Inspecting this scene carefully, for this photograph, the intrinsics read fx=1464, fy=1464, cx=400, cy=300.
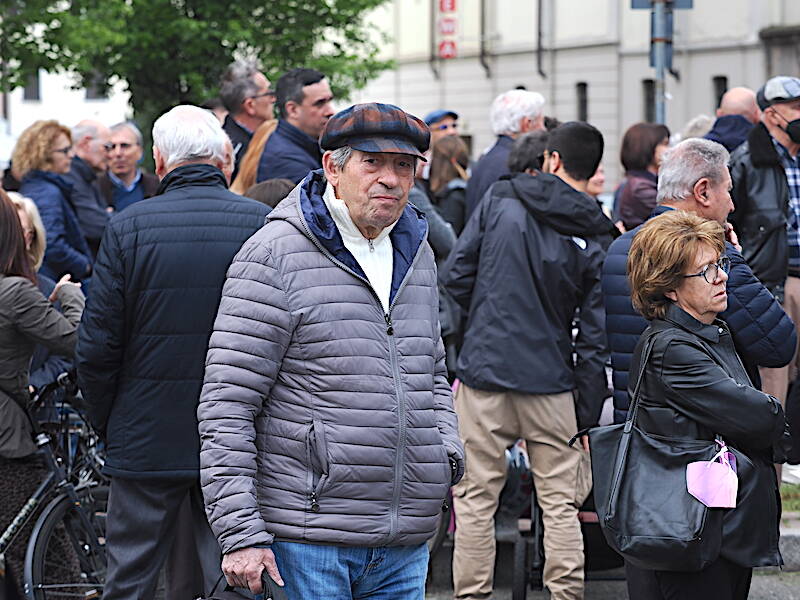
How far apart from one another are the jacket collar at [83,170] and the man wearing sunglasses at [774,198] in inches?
165

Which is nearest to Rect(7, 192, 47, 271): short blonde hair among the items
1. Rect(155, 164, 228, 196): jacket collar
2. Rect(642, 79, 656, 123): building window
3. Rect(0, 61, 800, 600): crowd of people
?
Rect(0, 61, 800, 600): crowd of people

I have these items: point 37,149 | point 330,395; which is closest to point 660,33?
point 37,149

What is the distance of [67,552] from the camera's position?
614 cm

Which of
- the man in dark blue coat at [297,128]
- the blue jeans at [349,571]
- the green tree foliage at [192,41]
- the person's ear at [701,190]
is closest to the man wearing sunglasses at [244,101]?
the man in dark blue coat at [297,128]

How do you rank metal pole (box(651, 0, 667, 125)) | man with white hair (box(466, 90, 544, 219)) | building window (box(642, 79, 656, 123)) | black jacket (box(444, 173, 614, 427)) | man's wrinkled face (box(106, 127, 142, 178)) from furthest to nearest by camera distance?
building window (box(642, 79, 656, 123))
metal pole (box(651, 0, 667, 125))
man's wrinkled face (box(106, 127, 142, 178))
man with white hair (box(466, 90, 544, 219))
black jacket (box(444, 173, 614, 427))

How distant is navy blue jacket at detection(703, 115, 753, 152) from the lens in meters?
8.45

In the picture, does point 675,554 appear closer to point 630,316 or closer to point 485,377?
point 630,316

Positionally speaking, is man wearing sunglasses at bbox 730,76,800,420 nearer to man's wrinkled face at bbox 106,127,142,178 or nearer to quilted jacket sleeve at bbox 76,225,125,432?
quilted jacket sleeve at bbox 76,225,125,432

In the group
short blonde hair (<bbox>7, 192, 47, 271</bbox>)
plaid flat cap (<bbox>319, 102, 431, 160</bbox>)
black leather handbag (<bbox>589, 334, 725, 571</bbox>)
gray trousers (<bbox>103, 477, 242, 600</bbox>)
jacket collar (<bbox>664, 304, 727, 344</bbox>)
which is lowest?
gray trousers (<bbox>103, 477, 242, 600</bbox>)

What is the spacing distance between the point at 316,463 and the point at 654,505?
1235 mm

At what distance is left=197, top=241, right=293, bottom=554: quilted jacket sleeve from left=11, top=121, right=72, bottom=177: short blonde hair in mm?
5245

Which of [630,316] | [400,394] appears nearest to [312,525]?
[400,394]

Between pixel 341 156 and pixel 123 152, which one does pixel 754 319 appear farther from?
pixel 123 152

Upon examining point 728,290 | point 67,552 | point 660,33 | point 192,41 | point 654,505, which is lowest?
point 67,552
